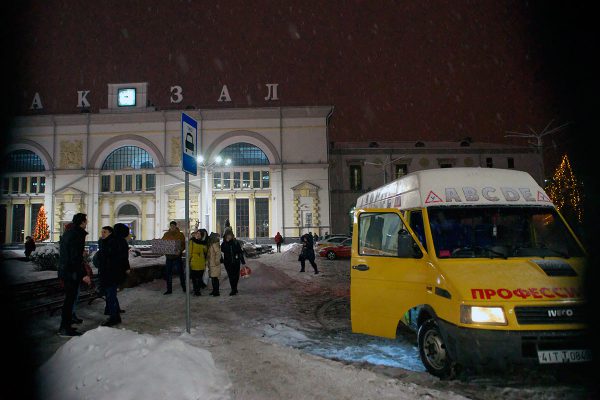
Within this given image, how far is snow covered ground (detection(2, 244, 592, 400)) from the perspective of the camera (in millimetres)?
4141

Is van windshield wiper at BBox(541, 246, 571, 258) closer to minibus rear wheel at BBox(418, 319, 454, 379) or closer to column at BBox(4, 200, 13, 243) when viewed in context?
minibus rear wheel at BBox(418, 319, 454, 379)

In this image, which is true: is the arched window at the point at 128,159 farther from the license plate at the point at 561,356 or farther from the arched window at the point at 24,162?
the license plate at the point at 561,356

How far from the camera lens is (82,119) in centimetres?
4794

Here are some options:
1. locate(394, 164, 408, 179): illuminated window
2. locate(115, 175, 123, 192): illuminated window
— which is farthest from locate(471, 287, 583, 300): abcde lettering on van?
locate(394, 164, 408, 179): illuminated window

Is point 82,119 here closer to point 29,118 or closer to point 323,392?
point 29,118

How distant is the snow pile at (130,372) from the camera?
12.9ft

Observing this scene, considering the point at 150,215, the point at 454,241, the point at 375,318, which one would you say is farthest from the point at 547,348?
the point at 150,215

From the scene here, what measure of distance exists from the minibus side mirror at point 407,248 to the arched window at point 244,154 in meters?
43.2

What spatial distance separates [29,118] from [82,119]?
6.44m

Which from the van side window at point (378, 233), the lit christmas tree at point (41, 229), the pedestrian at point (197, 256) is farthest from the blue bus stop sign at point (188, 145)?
the lit christmas tree at point (41, 229)

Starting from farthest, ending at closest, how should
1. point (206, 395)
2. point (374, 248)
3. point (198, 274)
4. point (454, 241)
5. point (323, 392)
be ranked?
point (198, 274) < point (374, 248) < point (454, 241) < point (323, 392) < point (206, 395)

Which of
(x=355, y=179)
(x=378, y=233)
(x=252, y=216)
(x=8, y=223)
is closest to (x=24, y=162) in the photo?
(x=8, y=223)

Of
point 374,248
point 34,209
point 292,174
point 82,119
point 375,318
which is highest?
point 82,119

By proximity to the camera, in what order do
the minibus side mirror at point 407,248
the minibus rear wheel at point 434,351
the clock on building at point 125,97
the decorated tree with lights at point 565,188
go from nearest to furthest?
the minibus rear wheel at point 434,351 → the minibus side mirror at point 407,248 → the decorated tree with lights at point 565,188 → the clock on building at point 125,97
